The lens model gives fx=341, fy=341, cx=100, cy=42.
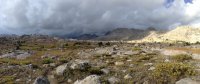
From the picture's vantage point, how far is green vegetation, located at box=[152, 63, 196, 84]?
102 ft

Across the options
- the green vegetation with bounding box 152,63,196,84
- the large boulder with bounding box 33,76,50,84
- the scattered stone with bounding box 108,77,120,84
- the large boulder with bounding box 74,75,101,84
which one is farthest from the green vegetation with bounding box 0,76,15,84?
the green vegetation with bounding box 152,63,196,84

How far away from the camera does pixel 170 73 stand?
1251 inches

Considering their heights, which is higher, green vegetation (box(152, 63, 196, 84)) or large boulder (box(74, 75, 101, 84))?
green vegetation (box(152, 63, 196, 84))

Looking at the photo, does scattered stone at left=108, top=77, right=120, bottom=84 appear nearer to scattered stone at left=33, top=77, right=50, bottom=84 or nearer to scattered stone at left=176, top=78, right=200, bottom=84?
scattered stone at left=176, top=78, right=200, bottom=84

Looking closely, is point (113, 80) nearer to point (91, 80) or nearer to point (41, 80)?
point (91, 80)

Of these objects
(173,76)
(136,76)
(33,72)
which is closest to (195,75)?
(173,76)

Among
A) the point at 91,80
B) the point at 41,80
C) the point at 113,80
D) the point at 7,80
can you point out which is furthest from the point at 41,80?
the point at 113,80

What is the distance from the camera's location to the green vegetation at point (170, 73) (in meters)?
31.2

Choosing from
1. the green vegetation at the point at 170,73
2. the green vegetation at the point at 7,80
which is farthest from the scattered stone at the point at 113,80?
the green vegetation at the point at 7,80

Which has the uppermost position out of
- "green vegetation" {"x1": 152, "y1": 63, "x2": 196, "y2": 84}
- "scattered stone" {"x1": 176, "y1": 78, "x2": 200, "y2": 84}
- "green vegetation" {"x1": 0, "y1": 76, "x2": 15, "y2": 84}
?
"green vegetation" {"x1": 152, "y1": 63, "x2": 196, "y2": 84}

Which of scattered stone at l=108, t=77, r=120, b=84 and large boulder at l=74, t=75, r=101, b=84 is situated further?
scattered stone at l=108, t=77, r=120, b=84

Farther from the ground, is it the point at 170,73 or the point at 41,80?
the point at 170,73

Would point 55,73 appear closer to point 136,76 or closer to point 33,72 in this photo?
point 33,72

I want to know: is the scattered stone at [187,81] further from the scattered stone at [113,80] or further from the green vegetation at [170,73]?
the scattered stone at [113,80]
